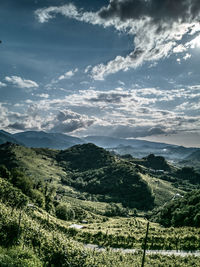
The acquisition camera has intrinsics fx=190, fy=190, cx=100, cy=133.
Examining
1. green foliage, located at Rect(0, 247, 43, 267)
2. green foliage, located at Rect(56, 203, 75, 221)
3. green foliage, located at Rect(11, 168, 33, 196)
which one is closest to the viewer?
green foliage, located at Rect(0, 247, 43, 267)

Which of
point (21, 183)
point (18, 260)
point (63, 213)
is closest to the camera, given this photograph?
point (18, 260)

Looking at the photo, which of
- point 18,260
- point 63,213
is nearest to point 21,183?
point 63,213

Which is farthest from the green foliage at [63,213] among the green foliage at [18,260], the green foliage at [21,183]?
the green foliage at [18,260]

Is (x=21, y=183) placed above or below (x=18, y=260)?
below

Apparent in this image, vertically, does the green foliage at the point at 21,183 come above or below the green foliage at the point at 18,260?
below

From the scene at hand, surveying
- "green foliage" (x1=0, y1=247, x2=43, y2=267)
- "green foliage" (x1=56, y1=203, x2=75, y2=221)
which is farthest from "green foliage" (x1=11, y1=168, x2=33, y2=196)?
"green foliage" (x1=0, y1=247, x2=43, y2=267)

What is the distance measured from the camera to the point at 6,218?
42.6m

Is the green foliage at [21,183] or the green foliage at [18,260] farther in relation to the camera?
the green foliage at [21,183]

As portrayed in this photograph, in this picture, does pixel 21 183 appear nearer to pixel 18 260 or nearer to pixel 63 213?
pixel 63 213

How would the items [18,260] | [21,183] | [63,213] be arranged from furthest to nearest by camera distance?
[21,183] < [63,213] < [18,260]

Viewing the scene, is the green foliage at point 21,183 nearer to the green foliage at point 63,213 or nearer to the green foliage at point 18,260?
the green foliage at point 63,213

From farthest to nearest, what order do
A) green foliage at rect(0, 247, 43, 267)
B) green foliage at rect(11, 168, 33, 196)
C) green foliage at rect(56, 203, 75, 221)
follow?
1. green foliage at rect(56, 203, 75, 221)
2. green foliage at rect(11, 168, 33, 196)
3. green foliage at rect(0, 247, 43, 267)

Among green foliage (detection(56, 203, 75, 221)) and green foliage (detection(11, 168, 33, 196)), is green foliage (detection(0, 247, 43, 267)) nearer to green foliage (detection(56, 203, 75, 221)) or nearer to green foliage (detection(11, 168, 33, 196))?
green foliage (detection(11, 168, 33, 196))

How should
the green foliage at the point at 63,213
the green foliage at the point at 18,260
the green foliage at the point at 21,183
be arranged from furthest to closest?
the green foliage at the point at 63,213, the green foliage at the point at 21,183, the green foliage at the point at 18,260
